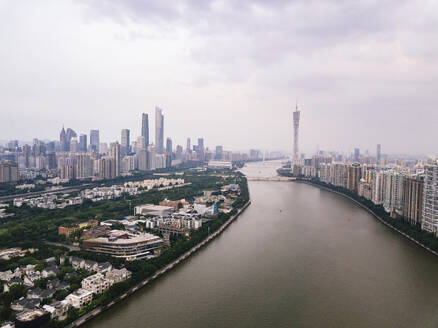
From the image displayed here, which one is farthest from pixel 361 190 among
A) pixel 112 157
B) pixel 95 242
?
pixel 112 157

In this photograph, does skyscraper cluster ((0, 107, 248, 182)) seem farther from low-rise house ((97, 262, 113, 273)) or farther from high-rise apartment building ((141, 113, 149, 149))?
low-rise house ((97, 262, 113, 273))

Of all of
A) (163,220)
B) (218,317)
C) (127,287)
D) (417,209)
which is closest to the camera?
(218,317)

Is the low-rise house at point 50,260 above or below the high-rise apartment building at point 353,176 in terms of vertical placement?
below

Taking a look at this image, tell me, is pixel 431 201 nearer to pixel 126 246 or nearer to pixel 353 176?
pixel 126 246

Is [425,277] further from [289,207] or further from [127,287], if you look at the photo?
[289,207]

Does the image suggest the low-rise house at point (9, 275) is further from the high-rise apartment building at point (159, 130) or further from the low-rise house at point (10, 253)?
Result: the high-rise apartment building at point (159, 130)

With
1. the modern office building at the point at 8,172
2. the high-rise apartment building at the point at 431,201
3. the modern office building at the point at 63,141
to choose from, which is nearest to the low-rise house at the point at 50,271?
the high-rise apartment building at the point at 431,201

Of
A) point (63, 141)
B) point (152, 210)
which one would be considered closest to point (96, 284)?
point (152, 210)
